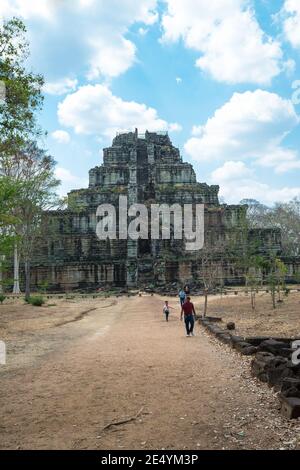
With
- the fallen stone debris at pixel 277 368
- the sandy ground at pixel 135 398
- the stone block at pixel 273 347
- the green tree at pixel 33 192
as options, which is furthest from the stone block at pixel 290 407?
the green tree at pixel 33 192

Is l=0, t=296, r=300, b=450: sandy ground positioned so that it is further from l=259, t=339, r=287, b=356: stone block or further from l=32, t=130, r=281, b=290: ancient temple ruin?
l=32, t=130, r=281, b=290: ancient temple ruin

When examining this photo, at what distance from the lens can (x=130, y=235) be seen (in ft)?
150

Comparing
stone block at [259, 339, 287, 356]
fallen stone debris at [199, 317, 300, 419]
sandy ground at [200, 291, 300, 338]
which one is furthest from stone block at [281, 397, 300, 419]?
sandy ground at [200, 291, 300, 338]

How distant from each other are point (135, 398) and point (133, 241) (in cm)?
3836

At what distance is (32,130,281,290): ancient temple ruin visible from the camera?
4022cm

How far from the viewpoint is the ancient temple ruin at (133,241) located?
40.2 meters

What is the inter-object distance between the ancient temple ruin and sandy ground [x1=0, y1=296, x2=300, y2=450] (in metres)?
23.9

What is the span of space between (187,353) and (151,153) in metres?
49.3

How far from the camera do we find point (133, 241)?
45.5 m

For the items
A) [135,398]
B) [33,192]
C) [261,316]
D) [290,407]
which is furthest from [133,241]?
[290,407]

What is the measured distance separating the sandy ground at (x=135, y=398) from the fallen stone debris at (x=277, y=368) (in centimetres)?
19

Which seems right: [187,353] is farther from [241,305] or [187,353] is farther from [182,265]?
[182,265]

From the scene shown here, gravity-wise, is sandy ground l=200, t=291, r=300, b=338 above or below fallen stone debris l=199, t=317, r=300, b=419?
below

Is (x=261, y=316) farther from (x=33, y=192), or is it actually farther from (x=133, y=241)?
(x=133, y=241)
